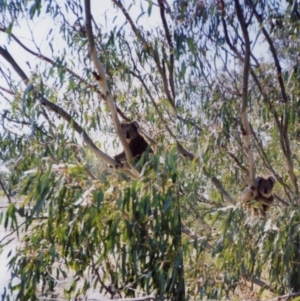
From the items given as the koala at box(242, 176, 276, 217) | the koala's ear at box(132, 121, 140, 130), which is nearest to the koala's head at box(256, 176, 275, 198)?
the koala at box(242, 176, 276, 217)

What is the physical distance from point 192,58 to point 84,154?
1.38 feet

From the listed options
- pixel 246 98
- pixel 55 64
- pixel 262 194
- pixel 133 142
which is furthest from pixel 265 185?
pixel 55 64

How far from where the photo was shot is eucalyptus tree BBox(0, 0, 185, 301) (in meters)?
1.16

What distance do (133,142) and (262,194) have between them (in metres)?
0.40

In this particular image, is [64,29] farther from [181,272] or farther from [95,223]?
[181,272]

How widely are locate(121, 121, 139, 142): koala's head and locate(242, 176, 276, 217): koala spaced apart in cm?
37

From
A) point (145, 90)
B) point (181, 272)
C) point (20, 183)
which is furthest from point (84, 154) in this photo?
point (181, 272)

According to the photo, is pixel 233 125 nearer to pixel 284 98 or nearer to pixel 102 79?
pixel 284 98

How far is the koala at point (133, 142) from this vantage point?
136 cm

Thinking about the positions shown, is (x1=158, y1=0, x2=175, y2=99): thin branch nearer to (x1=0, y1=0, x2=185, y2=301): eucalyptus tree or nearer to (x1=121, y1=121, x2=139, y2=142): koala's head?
(x1=0, y1=0, x2=185, y2=301): eucalyptus tree

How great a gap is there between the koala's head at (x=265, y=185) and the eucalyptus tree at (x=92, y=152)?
0.27 metres

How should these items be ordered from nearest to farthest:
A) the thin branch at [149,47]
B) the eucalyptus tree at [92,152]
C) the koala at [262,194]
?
the eucalyptus tree at [92,152], the koala at [262,194], the thin branch at [149,47]

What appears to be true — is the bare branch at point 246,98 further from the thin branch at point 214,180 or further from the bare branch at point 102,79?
the bare branch at point 102,79

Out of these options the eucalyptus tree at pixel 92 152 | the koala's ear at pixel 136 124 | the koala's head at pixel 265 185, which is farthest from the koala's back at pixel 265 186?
the koala's ear at pixel 136 124
